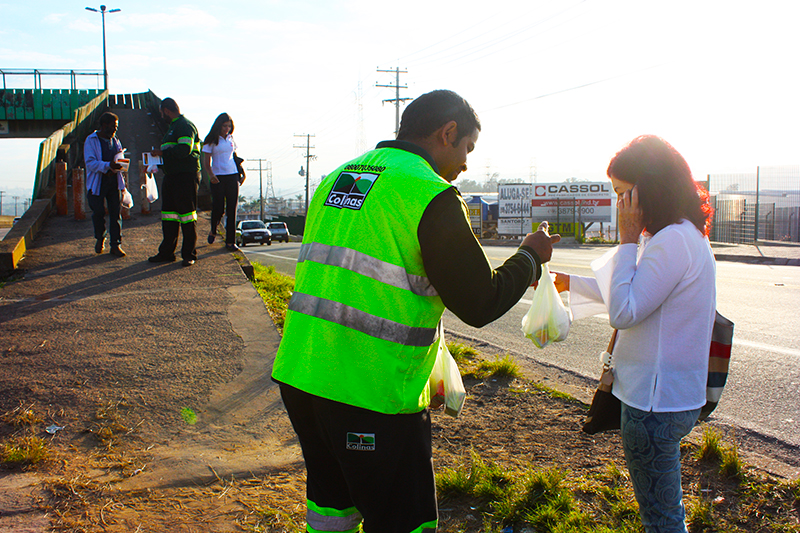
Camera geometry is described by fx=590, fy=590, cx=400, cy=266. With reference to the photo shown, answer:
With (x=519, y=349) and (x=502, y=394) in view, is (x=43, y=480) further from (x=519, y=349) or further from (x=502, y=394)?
(x=519, y=349)

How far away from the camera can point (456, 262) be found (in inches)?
66.6

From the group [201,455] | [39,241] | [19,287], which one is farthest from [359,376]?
[39,241]

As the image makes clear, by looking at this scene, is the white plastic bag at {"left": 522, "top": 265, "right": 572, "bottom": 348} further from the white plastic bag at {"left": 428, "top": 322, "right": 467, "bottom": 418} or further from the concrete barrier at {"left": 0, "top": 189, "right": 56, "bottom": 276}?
the concrete barrier at {"left": 0, "top": 189, "right": 56, "bottom": 276}

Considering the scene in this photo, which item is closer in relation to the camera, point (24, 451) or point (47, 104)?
point (24, 451)

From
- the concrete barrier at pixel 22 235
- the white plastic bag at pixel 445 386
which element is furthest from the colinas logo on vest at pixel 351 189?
the concrete barrier at pixel 22 235

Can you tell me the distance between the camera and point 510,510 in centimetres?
280

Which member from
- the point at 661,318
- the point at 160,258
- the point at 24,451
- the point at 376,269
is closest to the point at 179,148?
the point at 160,258

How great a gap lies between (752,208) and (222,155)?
2342 cm

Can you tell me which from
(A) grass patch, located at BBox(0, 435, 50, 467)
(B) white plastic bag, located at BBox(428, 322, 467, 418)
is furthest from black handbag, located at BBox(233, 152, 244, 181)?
(B) white plastic bag, located at BBox(428, 322, 467, 418)

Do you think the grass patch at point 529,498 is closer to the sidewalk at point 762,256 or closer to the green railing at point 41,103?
the sidewalk at point 762,256

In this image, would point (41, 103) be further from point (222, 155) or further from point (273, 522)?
point (273, 522)

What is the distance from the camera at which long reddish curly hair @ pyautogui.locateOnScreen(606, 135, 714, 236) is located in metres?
2.13

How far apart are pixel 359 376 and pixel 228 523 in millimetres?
1558

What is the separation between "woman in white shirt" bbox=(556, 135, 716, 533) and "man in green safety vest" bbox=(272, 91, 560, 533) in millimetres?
565
